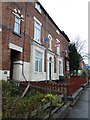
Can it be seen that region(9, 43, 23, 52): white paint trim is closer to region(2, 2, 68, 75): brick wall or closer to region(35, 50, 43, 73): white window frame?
region(2, 2, 68, 75): brick wall

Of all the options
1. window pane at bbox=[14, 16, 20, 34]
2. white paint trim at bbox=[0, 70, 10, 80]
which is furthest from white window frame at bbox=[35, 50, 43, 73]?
white paint trim at bbox=[0, 70, 10, 80]

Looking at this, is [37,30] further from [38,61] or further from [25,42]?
[25,42]

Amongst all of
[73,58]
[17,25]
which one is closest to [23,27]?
[17,25]

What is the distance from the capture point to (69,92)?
12.5 meters

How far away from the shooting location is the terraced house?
48.8 ft

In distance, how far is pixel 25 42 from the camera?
1812 centimetres

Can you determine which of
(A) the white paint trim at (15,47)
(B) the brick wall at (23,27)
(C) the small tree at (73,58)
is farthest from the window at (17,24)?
(C) the small tree at (73,58)

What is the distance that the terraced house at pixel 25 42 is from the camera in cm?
1488

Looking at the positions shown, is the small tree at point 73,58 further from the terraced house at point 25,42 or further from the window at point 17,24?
the window at point 17,24

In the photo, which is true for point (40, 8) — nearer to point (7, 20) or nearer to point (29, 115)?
point (7, 20)

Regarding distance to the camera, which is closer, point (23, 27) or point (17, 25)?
point (17, 25)

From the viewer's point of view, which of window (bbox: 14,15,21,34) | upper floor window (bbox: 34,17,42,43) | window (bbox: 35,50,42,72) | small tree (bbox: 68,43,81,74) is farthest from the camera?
small tree (bbox: 68,43,81,74)

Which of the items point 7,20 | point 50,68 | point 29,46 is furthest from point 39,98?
point 50,68

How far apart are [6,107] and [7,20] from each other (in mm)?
9959
